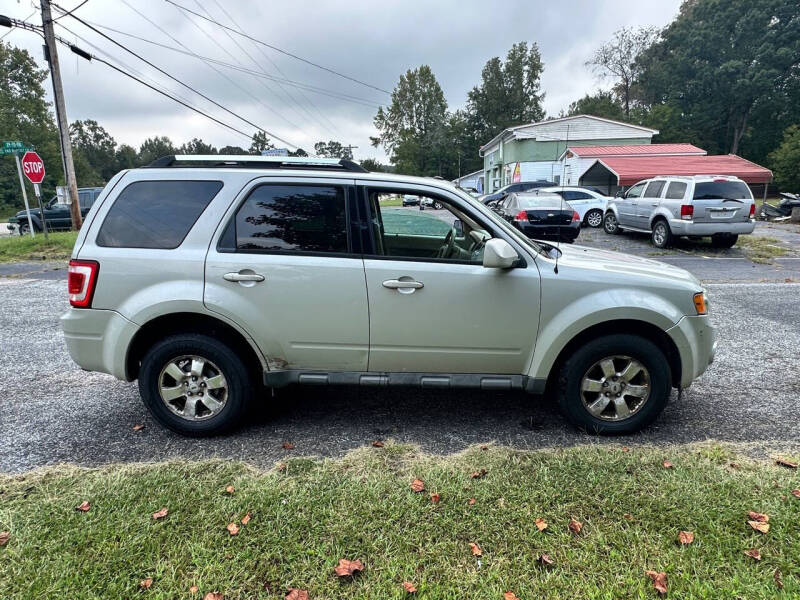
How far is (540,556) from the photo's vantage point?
230 cm

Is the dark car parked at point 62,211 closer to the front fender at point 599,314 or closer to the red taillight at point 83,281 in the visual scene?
the red taillight at point 83,281

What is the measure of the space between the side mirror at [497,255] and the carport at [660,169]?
85.3 ft

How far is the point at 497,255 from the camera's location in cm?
310

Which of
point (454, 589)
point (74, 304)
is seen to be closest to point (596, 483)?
point (454, 589)

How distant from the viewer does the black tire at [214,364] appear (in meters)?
3.32

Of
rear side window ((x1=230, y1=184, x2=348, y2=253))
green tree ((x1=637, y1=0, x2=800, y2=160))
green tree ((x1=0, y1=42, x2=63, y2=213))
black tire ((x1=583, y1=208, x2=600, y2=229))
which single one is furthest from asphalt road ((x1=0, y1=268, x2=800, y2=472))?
green tree ((x1=637, y1=0, x2=800, y2=160))

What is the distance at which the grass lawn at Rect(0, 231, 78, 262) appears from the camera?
13769mm

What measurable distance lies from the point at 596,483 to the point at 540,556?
749 mm

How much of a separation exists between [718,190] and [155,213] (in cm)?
1404

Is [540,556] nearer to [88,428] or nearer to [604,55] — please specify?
[88,428]

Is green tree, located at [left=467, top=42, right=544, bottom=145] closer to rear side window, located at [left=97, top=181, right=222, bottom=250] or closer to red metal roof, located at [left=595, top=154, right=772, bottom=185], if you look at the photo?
red metal roof, located at [left=595, top=154, right=772, bottom=185]

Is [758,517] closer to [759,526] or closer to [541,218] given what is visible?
[759,526]

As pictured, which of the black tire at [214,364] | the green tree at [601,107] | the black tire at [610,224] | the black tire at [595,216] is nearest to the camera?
the black tire at [214,364]

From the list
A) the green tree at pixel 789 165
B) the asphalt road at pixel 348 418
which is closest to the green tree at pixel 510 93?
the green tree at pixel 789 165
